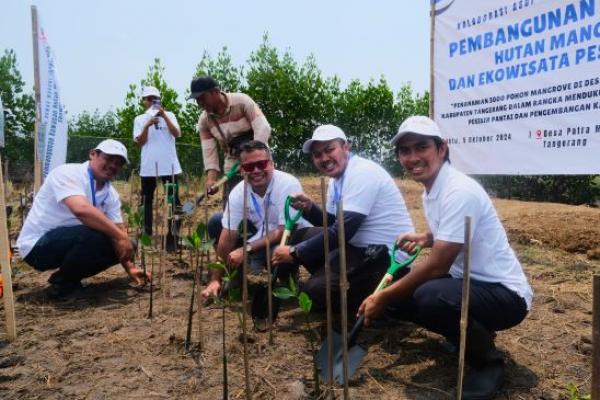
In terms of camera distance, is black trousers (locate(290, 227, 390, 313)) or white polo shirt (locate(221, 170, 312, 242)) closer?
black trousers (locate(290, 227, 390, 313))

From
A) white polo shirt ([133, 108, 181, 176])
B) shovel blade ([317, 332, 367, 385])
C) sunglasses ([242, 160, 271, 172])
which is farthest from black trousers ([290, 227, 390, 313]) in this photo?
white polo shirt ([133, 108, 181, 176])

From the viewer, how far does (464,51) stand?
13.9 feet

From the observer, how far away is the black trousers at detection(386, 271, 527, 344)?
6.64ft

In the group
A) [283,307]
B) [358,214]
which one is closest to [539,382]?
[358,214]

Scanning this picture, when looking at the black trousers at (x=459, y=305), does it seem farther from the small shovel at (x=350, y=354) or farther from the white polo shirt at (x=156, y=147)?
the white polo shirt at (x=156, y=147)

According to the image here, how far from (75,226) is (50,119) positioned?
6.38ft

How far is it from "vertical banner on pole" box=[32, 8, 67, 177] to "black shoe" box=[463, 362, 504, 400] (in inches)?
173

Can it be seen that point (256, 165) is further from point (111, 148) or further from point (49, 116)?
point (49, 116)

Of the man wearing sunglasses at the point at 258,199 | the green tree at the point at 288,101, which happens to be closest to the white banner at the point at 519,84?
the man wearing sunglasses at the point at 258,199

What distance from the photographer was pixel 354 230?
2717mm

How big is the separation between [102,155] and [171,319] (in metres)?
1.27

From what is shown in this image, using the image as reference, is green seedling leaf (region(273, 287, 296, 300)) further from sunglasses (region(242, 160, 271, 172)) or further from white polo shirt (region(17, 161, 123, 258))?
white polo shirt (region(17, 161, 123, 258))

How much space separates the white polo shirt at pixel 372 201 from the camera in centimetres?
270

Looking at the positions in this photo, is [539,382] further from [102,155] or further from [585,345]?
[102,155]
